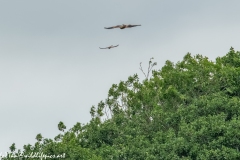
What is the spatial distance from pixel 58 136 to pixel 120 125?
319cm

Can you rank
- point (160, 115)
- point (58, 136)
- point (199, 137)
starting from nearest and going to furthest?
point (199, 137) < point (160, 115) < point (58, 136)

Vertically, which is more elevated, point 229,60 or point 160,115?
point 229,60

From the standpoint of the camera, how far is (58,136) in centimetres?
3609

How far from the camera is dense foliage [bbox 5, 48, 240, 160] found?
3069 cm

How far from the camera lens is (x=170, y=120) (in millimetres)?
33125

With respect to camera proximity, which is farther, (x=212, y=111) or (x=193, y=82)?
(x=193, y=82)

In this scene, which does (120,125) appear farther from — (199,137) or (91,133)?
(199,137)

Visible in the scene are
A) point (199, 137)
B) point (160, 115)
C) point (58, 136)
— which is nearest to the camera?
point (199, 137)

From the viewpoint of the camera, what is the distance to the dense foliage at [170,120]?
3069cm

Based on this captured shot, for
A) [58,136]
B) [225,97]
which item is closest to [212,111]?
[225,97]

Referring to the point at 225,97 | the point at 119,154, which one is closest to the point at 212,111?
the point at 225,97

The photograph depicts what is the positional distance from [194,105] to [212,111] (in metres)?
0.80

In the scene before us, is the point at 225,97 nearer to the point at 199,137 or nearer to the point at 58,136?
the point at 199,137

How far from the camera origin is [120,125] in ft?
113
